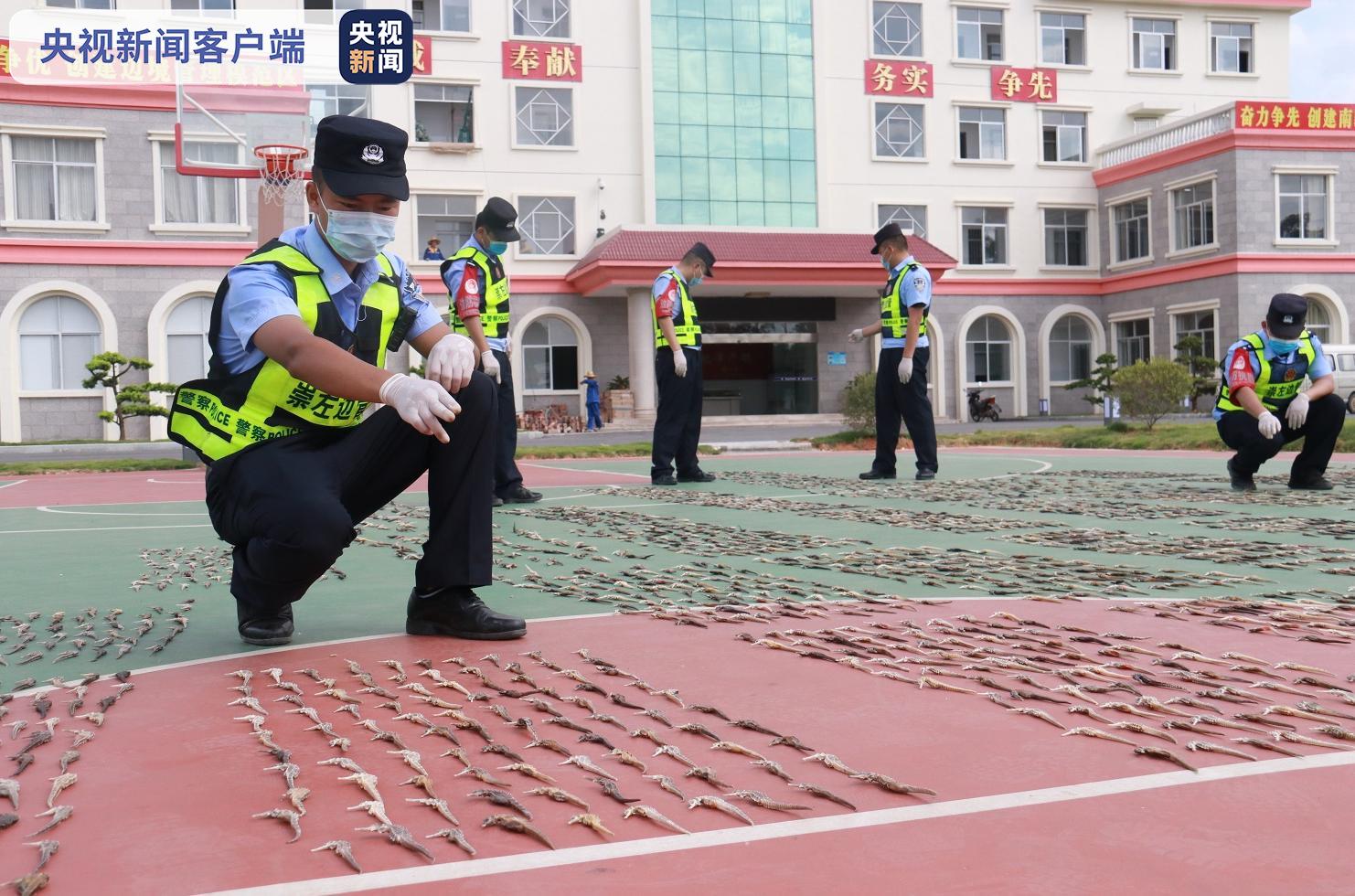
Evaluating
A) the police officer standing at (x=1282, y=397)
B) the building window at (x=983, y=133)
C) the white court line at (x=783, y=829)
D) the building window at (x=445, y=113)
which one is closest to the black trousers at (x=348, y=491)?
the white court line at (x=783, y=829)

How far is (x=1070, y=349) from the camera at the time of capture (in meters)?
36.2

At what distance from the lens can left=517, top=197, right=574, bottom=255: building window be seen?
3155 cm

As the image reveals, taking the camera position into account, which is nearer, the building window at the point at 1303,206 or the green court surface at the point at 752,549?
the green court surface at the point at 752,549

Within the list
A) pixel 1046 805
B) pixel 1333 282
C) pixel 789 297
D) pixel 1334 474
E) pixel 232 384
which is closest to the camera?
pixel 1046 805

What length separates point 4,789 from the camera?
2.34 meters

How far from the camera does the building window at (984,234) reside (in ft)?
114

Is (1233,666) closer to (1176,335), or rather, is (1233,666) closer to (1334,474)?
(1334,474)

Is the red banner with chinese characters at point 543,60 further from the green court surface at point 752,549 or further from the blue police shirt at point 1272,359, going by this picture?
the blue police shirt at point 1272,359

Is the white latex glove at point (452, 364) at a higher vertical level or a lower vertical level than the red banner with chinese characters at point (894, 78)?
lower

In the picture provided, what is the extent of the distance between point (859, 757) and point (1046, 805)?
0.41 meters

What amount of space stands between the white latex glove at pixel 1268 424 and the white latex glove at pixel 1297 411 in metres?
0.17

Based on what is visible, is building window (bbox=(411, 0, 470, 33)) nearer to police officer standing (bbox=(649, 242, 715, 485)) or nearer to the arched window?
the arched window

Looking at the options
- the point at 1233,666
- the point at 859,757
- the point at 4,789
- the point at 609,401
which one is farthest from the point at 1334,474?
the point at 609,401

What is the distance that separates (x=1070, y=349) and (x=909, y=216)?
6443 mm
